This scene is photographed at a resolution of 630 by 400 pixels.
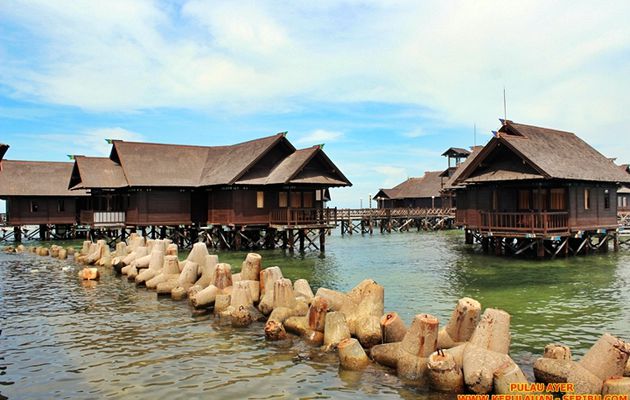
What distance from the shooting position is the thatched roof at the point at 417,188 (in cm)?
7107

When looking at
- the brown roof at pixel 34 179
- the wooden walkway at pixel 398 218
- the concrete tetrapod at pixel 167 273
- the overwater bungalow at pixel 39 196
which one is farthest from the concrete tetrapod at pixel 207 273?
the wooden walkway at pixel 398 218

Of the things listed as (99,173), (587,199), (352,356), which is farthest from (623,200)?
(352,356)

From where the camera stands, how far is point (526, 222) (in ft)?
96.6

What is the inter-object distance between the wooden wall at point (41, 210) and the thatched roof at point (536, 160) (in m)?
35.2

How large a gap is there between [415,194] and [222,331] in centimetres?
6062

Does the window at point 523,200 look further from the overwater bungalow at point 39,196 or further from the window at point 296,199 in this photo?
the overwater bungalow at point 39,196

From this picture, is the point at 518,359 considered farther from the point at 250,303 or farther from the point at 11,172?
the point at 11,172

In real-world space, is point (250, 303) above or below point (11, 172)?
below

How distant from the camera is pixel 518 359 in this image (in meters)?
11.1

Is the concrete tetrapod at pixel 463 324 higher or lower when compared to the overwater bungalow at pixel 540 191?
lower

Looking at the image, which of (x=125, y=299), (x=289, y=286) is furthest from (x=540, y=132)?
(x=125, y=299)

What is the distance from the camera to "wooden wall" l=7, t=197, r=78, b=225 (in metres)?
47.2

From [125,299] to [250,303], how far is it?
18.2 ft

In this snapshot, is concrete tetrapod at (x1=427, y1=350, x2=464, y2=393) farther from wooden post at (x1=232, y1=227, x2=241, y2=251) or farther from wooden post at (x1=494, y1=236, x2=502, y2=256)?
wooden post at (x1=232, y1=227, x2=241, y2=251)
